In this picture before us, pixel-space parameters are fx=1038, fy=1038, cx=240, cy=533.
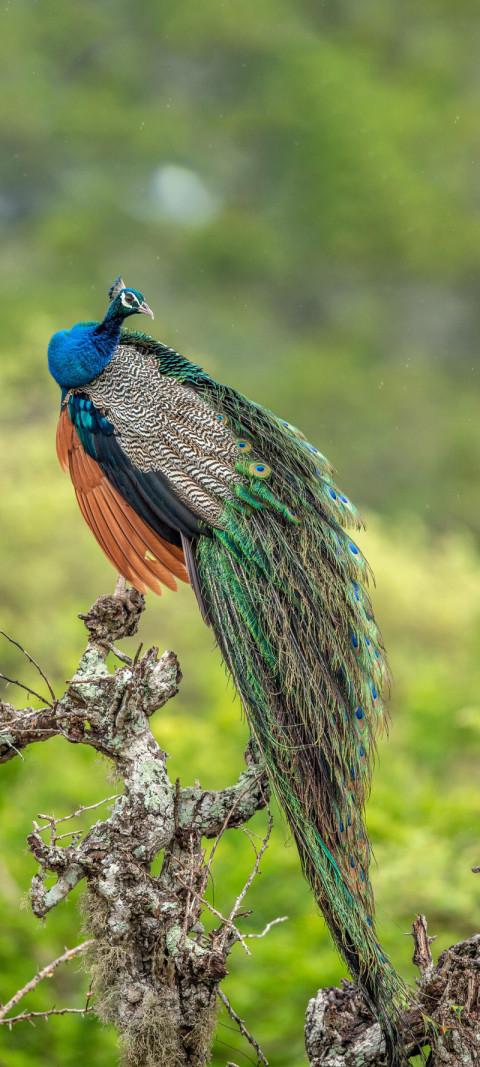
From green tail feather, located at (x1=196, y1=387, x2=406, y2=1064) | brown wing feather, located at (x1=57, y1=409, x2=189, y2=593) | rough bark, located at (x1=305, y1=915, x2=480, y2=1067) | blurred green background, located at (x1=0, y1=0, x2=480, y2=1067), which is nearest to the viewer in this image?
rough bark, located at (x1=305, y1=915, x2=480, y2=1067)

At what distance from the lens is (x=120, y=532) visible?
3.23 m

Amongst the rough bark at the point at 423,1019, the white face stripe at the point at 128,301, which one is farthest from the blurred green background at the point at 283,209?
the rough bark at the point at 423,1019

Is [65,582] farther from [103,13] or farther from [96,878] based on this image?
[103,13]

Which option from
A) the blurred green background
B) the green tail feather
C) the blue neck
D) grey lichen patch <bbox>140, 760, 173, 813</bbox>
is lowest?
grey lichen patch <bbox>140, 760, 173, 813</bbox>

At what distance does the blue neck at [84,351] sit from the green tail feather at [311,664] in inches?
27.7

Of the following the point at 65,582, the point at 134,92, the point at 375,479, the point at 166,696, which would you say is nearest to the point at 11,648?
the point at 65,582

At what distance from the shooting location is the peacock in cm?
267

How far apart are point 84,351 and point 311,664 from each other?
1.35m

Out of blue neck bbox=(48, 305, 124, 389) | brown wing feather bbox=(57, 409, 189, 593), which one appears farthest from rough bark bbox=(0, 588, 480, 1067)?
blue neck bbox=(48, 305, 124, 389)

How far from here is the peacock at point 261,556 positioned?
2.67 meters

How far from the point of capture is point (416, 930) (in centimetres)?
266

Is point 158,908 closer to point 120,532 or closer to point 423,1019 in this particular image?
point 423,1019

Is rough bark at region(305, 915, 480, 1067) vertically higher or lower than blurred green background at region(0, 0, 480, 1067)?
lower

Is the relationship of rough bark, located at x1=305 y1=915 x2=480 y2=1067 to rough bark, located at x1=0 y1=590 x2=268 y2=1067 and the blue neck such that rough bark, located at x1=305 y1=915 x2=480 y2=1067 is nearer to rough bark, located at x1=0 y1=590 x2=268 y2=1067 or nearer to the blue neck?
rough bark, located at x1=0 y1=590 x2=268 y2=1067
